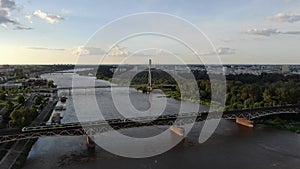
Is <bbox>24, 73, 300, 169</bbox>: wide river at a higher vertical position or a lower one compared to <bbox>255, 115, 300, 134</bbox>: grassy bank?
lower

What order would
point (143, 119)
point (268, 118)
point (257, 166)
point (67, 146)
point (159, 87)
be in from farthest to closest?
point (159, 87) → point (268, 118) → point (143, 119) → point (67, 146) → point (257, 166)

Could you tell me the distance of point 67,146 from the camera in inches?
274

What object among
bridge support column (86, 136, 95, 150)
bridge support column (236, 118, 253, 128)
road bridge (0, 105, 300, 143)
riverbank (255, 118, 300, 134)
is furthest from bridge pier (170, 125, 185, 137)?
riverbank (255, 118, 300, 134)

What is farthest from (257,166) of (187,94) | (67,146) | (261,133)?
(187,94)

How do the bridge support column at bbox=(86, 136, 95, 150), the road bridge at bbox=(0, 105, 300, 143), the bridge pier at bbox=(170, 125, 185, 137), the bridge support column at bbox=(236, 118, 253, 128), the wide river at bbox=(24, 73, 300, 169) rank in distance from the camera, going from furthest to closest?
1. the bridge support column at bbox=(236, 118, 253, 128)
2. the bridge pier at bbox=(170, 125, 185, 137)
3. the bridge support column at bbox=(86, 136, 95, 150)
4. the road bridge at bbox=(0, 105, 300, 143)
5. the wide river at bbox=(24, 73, 300, 169)

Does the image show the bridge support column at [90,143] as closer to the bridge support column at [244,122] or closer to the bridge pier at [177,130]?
the bridge pier at [177,130]

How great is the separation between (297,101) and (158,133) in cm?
701

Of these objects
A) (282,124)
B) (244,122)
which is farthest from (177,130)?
(282,124)

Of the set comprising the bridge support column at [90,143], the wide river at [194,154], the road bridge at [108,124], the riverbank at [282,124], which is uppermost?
the road bridge at [108,124]

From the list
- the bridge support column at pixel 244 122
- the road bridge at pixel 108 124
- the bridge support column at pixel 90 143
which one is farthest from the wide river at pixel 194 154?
the bridge support column at pixel 244 122

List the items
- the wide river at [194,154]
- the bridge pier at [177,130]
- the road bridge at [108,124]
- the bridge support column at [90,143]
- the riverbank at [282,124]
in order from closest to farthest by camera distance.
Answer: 1. the wide river at [194,154]
2. the road bridge at [108,124]
3. the bridge support column at [90,143]
4. the bridge pier at [177,130]
5. the riverbank at [282,124]

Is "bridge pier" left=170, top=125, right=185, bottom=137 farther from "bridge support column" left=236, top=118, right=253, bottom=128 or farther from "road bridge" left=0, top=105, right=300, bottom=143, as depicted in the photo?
"bridge support column" left=236, top=118, right=253, bottom=128

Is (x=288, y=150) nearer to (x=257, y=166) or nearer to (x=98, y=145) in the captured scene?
(x=257, y=166)

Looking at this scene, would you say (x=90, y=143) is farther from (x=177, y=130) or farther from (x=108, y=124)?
(x=177, y=130)
